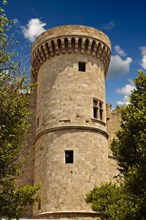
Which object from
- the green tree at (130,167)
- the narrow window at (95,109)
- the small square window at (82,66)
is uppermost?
the small square window at (82,66)

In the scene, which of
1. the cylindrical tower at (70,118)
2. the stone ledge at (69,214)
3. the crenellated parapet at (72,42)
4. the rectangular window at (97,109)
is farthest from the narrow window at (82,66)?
the stone ledge at (69,214)

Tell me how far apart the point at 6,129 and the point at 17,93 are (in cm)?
172

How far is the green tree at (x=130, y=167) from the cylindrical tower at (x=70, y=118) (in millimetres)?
2352

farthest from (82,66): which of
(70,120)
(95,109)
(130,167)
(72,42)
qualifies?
→ (130,167)

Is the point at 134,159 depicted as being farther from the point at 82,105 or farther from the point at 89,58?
the point at 89,58

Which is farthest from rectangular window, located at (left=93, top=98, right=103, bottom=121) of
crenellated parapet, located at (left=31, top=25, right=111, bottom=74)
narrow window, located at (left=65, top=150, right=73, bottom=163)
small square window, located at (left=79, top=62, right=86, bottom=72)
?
crenellated parapet, located at (left=31, top=25, right=111, bottom=74)

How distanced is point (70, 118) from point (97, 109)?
216 cm

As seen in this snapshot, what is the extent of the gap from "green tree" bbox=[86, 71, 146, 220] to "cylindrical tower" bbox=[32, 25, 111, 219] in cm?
235

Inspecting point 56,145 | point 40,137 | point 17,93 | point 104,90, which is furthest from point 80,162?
point 17,93

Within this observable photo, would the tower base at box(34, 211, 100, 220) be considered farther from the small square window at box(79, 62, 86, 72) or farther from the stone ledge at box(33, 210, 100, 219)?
the small square window at box(79, 62, 86, 72)

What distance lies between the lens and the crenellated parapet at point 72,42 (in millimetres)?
22047

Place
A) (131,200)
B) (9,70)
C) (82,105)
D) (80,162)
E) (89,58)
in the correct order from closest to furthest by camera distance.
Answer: (131,200) → (9,70) → (80,162) → (82,105) → (89,58)

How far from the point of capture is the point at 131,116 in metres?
13.4

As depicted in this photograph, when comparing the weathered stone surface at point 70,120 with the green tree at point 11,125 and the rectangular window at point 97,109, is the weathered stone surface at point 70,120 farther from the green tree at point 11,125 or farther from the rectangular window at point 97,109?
the green tree at point 11,125
